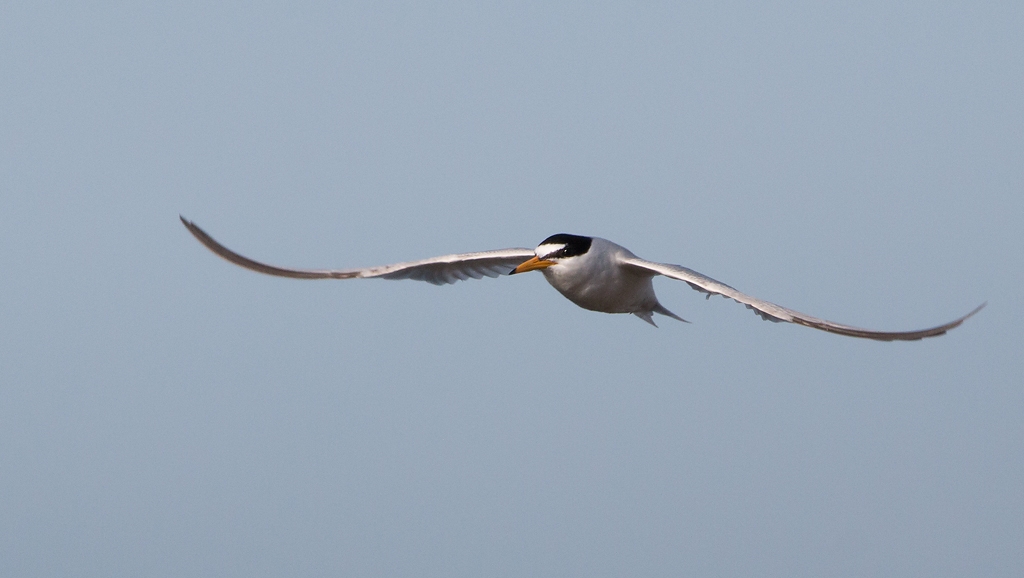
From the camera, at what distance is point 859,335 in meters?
10.2

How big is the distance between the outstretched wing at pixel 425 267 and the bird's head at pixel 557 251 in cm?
106

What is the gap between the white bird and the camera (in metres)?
10.5

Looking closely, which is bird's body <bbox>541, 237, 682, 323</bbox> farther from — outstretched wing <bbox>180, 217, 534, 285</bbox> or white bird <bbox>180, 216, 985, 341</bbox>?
outstretched wing <bbox>180, 217, 534, 285</bbox>

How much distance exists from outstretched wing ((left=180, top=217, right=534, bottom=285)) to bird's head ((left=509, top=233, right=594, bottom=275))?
1.06 m

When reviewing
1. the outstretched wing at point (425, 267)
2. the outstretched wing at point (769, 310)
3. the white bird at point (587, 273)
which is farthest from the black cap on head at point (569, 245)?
the outstretched wing at point (425, 267)

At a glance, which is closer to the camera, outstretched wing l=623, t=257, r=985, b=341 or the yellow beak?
outstretched wing l=623, t=257, r=985, b=341

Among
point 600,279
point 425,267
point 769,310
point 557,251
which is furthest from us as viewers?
point 425,267

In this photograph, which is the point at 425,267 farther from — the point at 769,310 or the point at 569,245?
the point at 769,310

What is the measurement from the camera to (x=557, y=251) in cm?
1155

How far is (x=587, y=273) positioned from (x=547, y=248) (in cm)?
47

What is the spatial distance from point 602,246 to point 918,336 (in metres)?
3.29

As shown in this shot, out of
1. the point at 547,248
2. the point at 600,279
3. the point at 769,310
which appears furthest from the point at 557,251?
the point at 769,310

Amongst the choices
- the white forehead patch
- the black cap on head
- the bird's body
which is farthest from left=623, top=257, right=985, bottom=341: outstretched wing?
the white forehead patch

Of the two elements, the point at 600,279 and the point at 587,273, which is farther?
the point at 600,279
